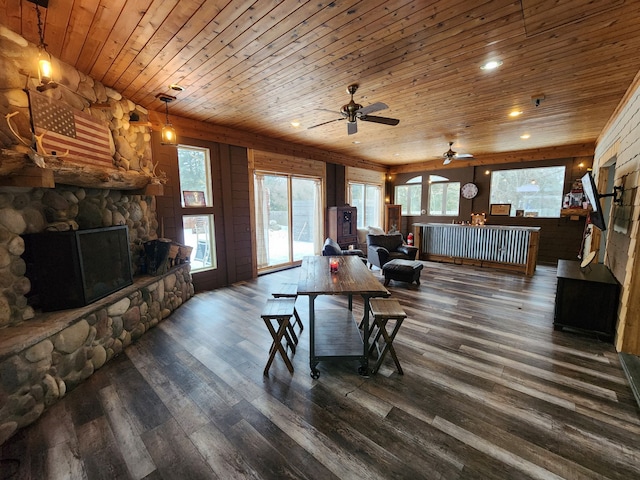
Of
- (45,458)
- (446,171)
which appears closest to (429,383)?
(45,458)

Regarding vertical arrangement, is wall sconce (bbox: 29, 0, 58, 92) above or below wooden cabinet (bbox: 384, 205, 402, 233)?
above

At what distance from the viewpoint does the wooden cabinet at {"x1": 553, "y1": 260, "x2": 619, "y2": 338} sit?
2850mm

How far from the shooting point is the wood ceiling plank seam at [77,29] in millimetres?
1852

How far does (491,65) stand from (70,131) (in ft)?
13.6

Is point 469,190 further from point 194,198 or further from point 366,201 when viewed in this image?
point 194,198

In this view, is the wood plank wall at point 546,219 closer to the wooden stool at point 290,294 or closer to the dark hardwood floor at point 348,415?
the dark hardwood floor at point 348,415

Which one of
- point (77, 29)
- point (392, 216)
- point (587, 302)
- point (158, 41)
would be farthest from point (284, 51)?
point (392, 216)

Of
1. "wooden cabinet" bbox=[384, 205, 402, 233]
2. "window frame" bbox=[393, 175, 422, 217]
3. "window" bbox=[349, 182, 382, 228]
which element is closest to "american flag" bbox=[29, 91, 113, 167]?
"window" bbox=[349, 182, 382, 228]

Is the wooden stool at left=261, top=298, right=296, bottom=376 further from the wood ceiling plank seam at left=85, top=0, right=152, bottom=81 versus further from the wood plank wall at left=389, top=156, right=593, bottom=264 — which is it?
the wood plank wall at left=389, top=156, right=593, bottom=264

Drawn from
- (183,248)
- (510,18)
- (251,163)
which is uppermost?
(510,18)

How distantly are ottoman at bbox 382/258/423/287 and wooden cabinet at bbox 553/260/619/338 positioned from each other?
6.55ft

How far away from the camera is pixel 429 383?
225 cm

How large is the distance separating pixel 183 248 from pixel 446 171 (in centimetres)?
756

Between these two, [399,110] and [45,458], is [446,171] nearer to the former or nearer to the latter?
[399,110]
